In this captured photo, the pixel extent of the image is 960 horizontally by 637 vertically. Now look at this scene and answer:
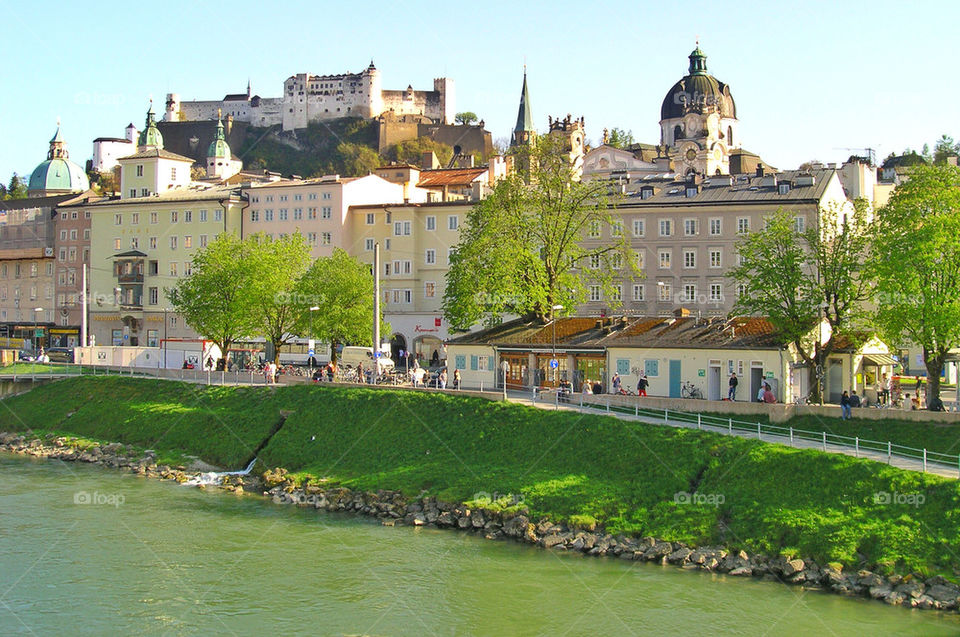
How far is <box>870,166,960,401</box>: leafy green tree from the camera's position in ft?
133

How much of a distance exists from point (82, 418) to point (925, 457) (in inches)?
1694

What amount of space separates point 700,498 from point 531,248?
23.5 meters

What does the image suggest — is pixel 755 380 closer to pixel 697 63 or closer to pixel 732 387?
pixel 732 387

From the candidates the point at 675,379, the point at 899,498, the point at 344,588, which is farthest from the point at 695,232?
the point at 344,588

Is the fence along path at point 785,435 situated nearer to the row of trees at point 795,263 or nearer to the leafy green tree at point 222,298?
the row of trees at point 795,263

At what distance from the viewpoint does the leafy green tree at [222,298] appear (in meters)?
63.6

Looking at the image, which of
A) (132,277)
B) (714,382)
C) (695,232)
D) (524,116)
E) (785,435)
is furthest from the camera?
(524,116)

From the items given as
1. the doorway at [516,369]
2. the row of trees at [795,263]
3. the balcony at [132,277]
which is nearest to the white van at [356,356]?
the row of trees at [795,263]

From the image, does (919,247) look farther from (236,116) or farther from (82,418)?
(236,116)

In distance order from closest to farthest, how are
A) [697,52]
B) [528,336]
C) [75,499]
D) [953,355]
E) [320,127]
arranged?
[75,499] < [953,355] < [528,336] < [697,52] < [320,127]

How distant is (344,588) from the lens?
28.9m

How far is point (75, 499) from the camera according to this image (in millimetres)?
39844

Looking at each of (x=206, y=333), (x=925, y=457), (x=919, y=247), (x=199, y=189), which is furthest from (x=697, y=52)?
(x=925, y=457)

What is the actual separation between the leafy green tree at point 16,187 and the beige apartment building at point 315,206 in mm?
85132
